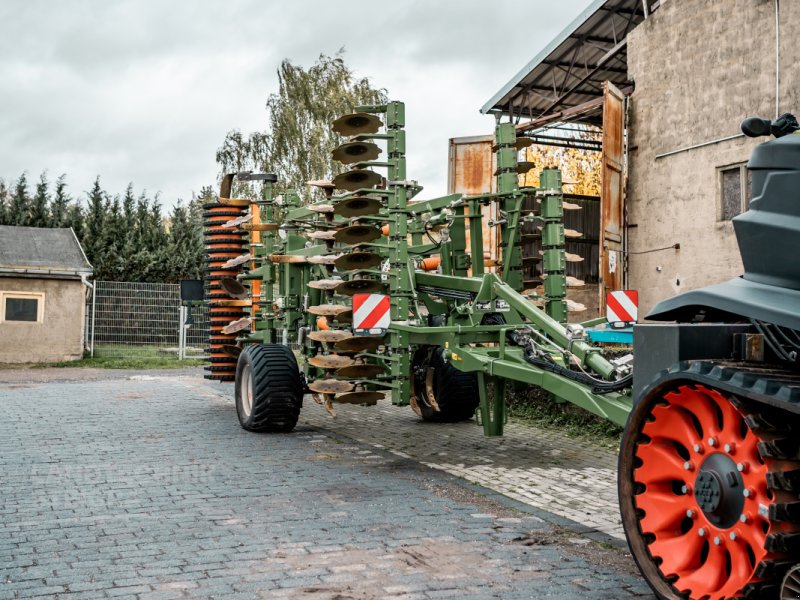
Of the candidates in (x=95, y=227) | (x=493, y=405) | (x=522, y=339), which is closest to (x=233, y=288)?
(x=493, y=405)

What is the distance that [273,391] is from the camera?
389 inches

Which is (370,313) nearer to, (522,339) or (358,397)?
(358,397)

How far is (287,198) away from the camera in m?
11.8

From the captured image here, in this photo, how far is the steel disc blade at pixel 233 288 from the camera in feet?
41.4

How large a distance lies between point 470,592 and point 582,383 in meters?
2.22

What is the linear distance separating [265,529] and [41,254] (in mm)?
23063

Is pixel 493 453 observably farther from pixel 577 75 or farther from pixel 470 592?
pixel 577 75

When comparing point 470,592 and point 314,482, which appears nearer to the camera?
point 470,592

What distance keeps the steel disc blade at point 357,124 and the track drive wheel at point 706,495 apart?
5.19m

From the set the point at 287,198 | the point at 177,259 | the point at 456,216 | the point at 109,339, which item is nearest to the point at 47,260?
the point at 109,339

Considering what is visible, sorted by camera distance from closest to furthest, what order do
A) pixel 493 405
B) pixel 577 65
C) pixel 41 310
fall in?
pixel 493 405 → pixel 577 65 → pixel 41 310

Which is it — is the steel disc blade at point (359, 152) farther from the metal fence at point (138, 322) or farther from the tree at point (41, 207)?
the tree at point (41, 207)

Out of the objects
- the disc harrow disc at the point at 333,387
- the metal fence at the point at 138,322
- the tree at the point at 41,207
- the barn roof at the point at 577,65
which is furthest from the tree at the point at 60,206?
the disc harrow disc at the point at 333,387

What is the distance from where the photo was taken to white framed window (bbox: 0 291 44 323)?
2448 centimetres
